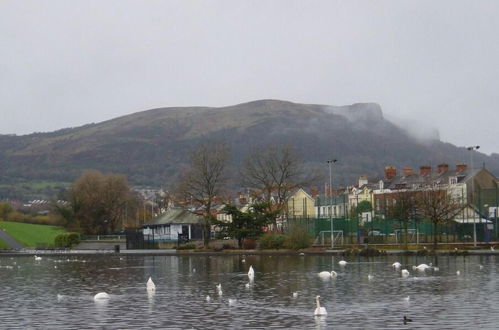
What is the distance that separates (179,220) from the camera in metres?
118

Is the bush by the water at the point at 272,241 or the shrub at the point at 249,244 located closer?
the bush by the water at the point at 272,241

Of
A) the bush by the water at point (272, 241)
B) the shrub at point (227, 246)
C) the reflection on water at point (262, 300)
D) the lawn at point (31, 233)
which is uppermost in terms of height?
the lawn at point (31, 233)

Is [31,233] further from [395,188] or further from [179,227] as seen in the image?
[395,188]

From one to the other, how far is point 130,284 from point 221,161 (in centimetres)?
6142

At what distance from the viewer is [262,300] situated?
34.2 m

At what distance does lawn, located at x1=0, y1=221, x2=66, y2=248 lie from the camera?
421ft

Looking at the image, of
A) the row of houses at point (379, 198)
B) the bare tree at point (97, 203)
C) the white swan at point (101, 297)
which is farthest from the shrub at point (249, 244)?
the white swan at point (101, 297)

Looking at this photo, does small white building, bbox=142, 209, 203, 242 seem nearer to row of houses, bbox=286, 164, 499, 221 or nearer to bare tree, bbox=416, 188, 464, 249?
row of houses, bbox=286, 164, 499, 221

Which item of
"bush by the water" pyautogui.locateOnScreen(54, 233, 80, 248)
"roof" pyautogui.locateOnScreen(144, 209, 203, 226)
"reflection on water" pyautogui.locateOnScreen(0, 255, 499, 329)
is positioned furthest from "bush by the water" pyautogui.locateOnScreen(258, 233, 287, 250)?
"bush by the water" pyautogui.locateOnScreen(54, 233, 80, 248)

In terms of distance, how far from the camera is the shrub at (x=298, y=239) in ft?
271

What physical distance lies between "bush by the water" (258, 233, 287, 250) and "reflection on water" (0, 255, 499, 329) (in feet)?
98.0

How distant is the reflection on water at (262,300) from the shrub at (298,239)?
1120 inches

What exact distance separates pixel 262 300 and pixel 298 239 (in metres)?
48.7

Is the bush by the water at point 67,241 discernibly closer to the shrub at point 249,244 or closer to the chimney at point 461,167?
the shrub at point 249,244
